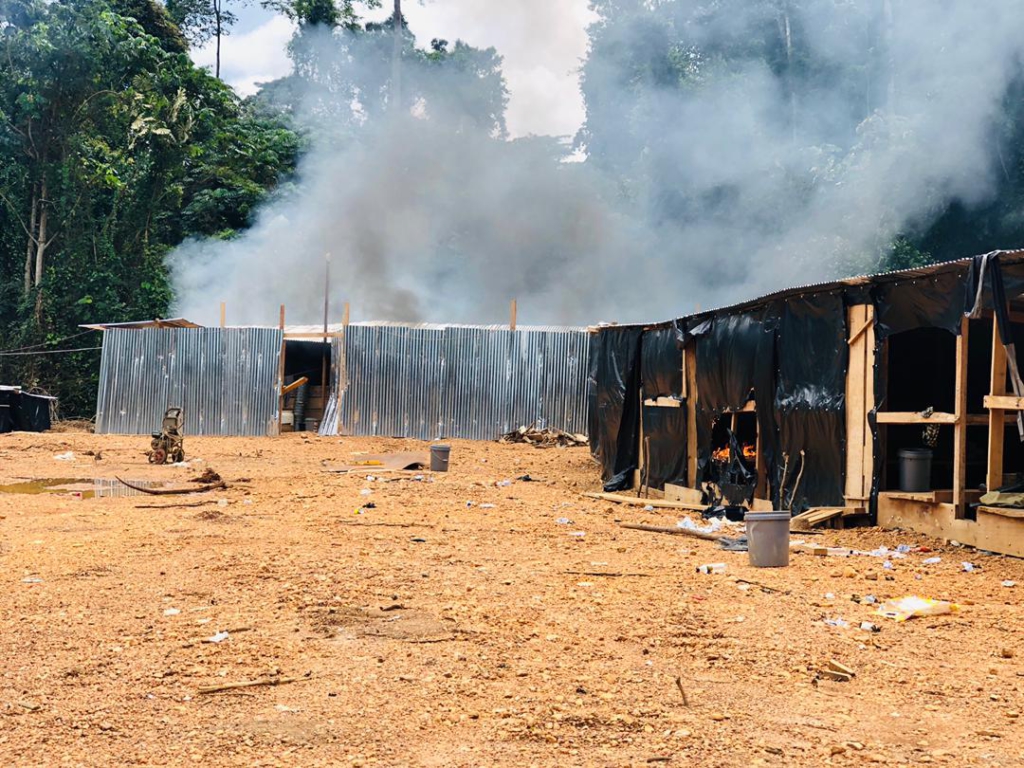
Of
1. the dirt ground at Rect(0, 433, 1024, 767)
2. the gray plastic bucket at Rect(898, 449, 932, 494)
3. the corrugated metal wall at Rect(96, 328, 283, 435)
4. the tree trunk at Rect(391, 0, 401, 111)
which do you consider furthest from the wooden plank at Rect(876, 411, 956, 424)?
the tree trunk at Rect(391, 0, 401, 111)

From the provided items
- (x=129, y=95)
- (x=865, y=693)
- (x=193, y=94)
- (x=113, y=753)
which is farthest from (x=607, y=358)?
(x=193, y=94)

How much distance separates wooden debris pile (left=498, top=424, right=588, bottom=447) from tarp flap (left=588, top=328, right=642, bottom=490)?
5.25 meters

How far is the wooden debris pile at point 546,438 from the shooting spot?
21.0 meters

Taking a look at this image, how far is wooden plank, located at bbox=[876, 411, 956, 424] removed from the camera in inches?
330

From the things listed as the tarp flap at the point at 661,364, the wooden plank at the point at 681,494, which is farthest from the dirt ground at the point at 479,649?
the tarp flap at the point at 661,364

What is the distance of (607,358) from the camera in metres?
15.3

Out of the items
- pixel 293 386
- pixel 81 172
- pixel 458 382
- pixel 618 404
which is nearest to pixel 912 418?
pixel 618 404

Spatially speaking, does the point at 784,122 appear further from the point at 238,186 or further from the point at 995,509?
the point at 995,509

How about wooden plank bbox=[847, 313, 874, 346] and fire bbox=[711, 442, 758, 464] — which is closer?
wooden plank bbox=[847, 313, 874, 346]

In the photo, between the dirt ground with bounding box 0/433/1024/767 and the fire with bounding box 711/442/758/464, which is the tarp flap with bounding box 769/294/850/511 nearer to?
the fire with bounding box 711/442/758/464

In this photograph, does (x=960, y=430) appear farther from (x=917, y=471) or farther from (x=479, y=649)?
(x=479, y=649)

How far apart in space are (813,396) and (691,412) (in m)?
2.62

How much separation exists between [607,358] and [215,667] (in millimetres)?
11251

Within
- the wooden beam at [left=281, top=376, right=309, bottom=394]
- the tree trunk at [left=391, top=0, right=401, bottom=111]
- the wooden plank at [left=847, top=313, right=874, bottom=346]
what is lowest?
the wooden beam at [left=281, top=376, right=309, bottom=394]
